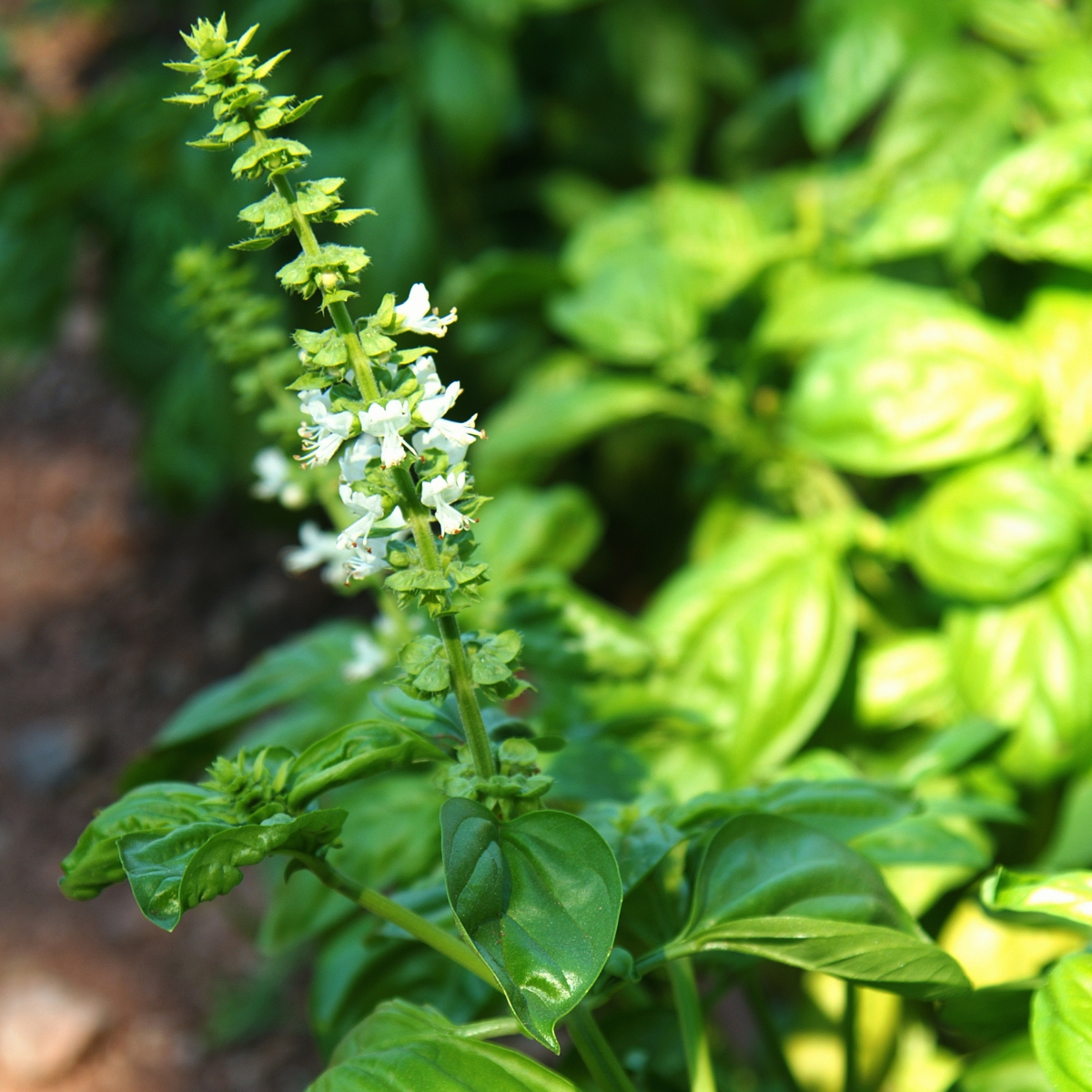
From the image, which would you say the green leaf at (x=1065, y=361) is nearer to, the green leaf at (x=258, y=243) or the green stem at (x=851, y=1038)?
the green stem at (x=851, y=1038)

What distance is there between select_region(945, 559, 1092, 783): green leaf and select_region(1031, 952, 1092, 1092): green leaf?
42cm

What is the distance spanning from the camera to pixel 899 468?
97 centimetres

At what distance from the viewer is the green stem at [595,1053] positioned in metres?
0.55

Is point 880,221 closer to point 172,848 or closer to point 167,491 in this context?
point 172,848

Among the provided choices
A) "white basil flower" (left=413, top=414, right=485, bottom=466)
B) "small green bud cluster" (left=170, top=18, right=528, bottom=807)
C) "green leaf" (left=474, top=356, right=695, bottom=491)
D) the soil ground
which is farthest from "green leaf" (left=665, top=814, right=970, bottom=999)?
the soil ground

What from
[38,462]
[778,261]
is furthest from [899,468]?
[38,462]

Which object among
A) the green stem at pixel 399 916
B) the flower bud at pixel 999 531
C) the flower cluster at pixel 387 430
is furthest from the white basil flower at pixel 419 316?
the flower bud at pixel 999 531

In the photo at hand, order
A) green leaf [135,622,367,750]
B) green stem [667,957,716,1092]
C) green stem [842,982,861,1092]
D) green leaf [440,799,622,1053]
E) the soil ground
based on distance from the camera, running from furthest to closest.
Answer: the soil ground
green leaf [135,622,367,750]
green stem [842,982,861,1092]
green stem [667,957,716,1092]
green leaf [440,799,622,1053]

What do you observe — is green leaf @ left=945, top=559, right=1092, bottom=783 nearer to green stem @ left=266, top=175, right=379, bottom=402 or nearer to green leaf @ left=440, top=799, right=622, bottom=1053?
green leaf @ left=440, top=799, right=622, bottom=1053

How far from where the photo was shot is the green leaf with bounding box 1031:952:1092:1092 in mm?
477

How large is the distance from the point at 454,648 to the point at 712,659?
0.55m

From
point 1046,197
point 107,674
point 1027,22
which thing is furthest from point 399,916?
point 107,674

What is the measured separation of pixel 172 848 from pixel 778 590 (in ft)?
2.14

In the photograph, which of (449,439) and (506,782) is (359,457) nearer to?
(449,439)
